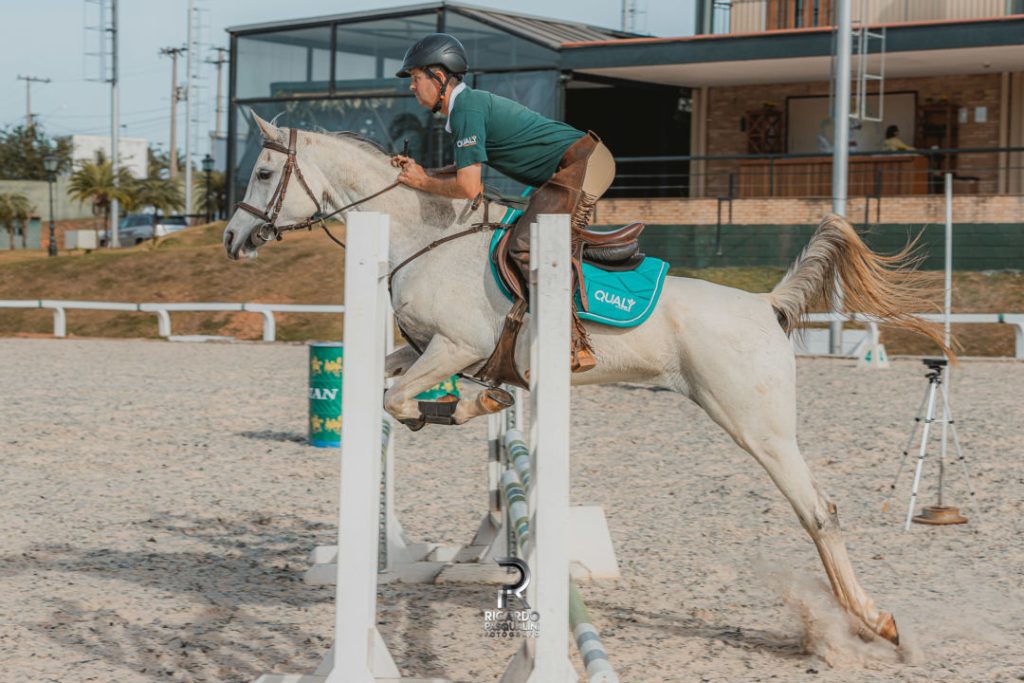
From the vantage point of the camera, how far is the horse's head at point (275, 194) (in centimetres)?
568

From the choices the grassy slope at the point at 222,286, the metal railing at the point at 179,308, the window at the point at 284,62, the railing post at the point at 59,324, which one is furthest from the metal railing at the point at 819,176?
the railing post at the point at 59,324

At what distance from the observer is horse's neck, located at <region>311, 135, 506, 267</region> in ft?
18.3

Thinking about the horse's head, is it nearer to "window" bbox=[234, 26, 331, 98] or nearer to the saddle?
Answer: the saddle

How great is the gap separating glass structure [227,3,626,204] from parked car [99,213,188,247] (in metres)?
18.2

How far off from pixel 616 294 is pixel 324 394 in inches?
249

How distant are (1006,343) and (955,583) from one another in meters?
15.1

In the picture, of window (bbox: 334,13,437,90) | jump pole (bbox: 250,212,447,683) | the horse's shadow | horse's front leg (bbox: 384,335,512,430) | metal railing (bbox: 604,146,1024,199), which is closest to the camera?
jump pole (bbox: 250,212,447,683)

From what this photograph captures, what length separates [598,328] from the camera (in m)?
5.41

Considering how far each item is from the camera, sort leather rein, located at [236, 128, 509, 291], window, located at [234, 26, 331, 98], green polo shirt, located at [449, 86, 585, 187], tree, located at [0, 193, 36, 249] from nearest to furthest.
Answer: green polo shirt, located at [449, 86, 585, 187], leather rein, located at [236, 128, 509, 291], window, located at [234, 26, 331, 98], tree, located at [0, 193, 36, 249]

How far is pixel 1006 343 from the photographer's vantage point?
824 inches

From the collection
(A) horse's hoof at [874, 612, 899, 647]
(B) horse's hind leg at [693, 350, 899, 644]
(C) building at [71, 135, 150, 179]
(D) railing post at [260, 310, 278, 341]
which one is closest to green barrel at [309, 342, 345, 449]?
(B) horse's hind leg at [693, 350, 899, 644]

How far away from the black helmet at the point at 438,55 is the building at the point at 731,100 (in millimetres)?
18151

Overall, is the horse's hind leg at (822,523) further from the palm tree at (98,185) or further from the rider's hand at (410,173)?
the palm tree at (98,185)

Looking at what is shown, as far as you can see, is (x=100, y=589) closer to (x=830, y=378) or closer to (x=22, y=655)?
(x=22, y=655)
